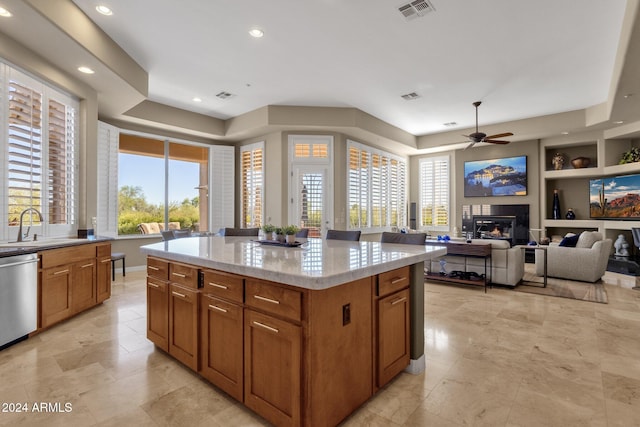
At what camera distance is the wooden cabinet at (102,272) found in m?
4.01

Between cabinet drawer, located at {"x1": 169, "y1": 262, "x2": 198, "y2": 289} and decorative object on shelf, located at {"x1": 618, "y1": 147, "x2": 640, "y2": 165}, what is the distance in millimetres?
8579

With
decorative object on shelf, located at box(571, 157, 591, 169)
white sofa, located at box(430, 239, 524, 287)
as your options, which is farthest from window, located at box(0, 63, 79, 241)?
decorative object on shelf, located at box(571, 157, 591, 169)

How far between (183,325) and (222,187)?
17.8 ft

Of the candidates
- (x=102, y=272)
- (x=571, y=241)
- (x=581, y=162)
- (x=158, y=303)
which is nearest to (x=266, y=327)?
(x=158, y=303)

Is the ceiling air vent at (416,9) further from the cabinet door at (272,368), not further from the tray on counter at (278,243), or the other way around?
the cabinet door at (272,368)

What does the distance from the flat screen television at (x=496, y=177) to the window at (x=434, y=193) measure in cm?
59

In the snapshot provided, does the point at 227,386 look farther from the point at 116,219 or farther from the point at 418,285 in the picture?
the point at 116,219

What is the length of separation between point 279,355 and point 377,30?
3649mm

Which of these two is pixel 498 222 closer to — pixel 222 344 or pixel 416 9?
pixel 416 9

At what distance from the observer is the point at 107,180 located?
5.77 m

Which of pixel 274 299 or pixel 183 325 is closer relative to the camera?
pixel 274 299

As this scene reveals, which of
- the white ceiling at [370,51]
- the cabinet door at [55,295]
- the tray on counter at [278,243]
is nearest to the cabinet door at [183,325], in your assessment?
the tray on counter at [278,243]

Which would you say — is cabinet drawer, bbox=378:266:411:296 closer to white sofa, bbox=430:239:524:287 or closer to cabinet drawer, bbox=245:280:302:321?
cabinet drawer, bbox=245:280:302:321

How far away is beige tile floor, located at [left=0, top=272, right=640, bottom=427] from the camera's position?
189cm
